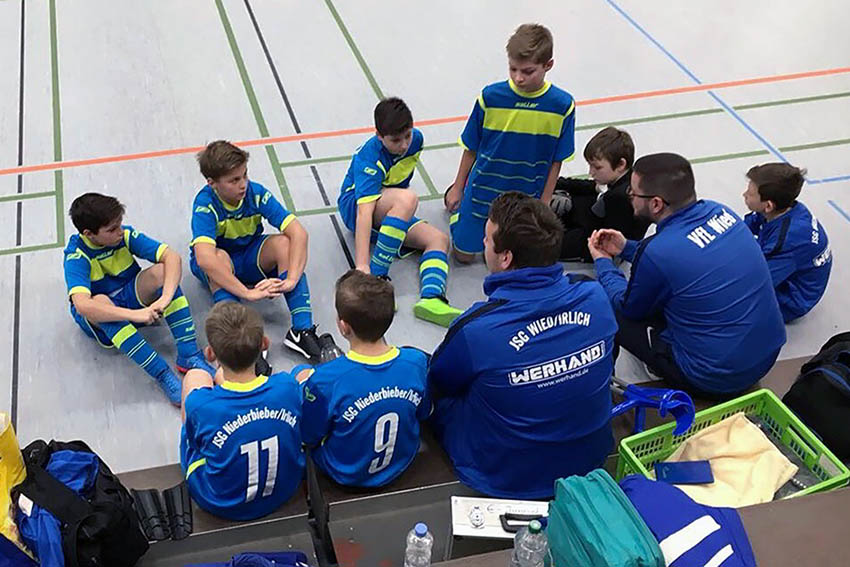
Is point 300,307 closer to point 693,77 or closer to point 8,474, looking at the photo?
point 8,474

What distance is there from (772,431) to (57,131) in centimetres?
444

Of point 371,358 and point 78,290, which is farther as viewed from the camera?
point 78,290

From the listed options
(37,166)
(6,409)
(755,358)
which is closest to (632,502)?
(755,358)

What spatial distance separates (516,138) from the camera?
13.7ft

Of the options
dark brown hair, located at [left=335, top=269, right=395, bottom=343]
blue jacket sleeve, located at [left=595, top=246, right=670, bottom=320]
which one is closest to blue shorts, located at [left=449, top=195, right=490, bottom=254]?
blue jacket sleeve, located at [left=595, top=246, right=670, bottom=320]

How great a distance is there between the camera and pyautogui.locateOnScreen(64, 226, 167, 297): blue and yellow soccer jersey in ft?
11.8

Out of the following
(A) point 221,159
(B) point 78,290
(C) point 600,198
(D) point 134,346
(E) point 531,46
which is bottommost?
(D) point 134,346

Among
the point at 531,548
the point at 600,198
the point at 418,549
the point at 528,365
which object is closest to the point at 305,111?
the point at 600,198

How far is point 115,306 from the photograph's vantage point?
12.0 feet

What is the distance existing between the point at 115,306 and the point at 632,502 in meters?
2.58

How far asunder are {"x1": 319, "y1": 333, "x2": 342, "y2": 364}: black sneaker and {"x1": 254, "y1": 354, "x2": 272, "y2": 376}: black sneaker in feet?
0.78

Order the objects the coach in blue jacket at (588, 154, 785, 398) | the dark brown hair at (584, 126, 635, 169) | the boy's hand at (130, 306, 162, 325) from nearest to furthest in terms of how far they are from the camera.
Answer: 1. the coach in blue jacket at (588, 154, 785, 398)
2. the boy's hand at (130, 306, 162, 325)
3. the dark brown hair at (584, 126, 635, 169)

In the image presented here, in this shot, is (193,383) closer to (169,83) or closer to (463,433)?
(463,433)

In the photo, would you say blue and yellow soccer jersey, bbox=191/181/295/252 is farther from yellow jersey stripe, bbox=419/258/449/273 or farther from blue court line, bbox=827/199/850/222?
blue court line, bbox=827/199/850/222
